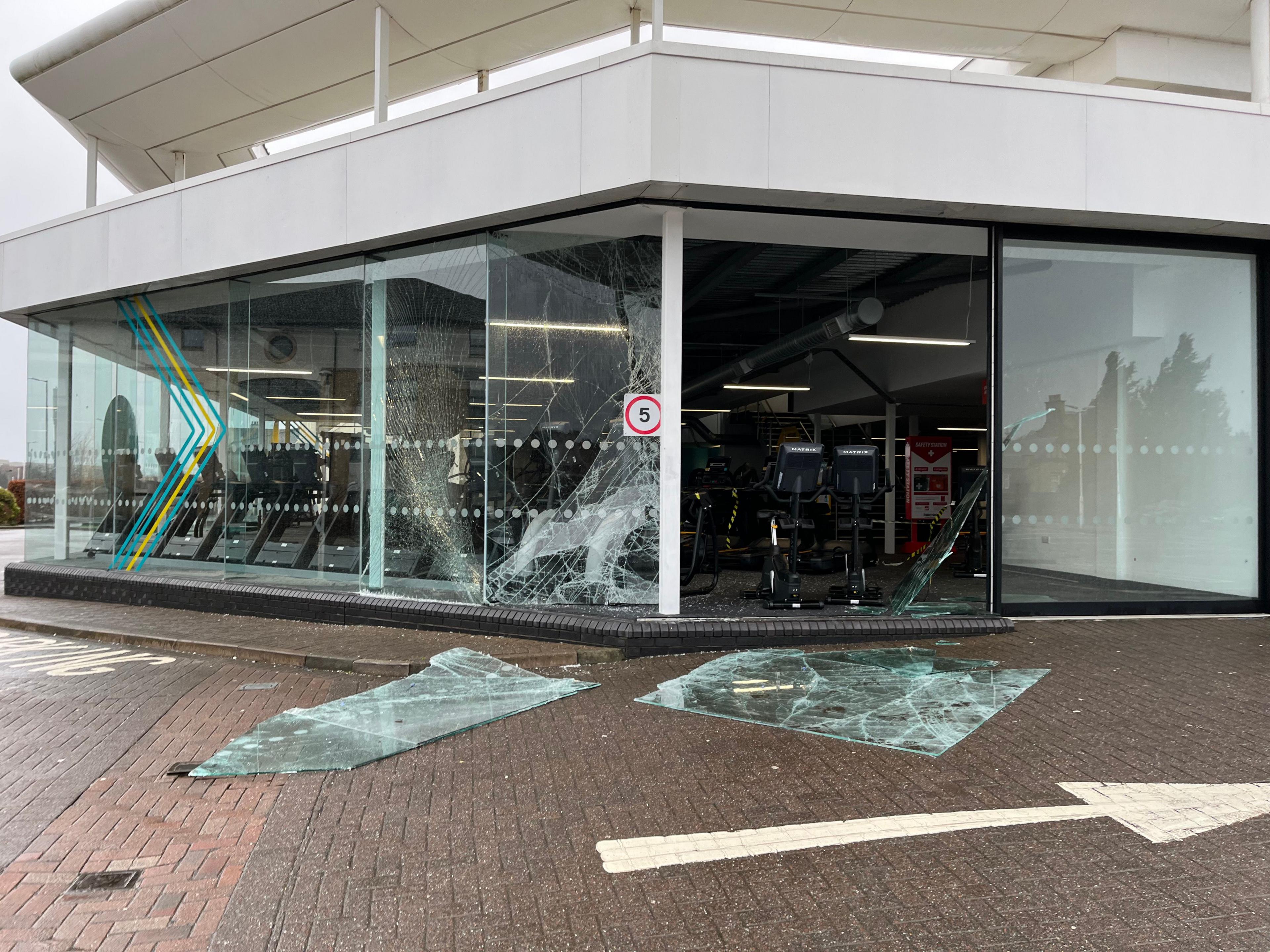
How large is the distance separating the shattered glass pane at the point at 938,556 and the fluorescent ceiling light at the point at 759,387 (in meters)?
9.42

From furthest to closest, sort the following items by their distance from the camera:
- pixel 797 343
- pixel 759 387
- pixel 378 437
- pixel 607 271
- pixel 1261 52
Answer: pixel 759 387 < pixel 797 343 < pixel 378 437 < pixel 1261 52 < pixel 607 271

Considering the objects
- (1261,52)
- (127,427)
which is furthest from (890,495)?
(127,427)

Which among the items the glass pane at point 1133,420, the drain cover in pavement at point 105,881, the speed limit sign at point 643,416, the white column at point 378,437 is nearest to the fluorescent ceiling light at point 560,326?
the speed limit sign at point 643,416

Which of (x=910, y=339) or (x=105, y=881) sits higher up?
(x=910, y=339)

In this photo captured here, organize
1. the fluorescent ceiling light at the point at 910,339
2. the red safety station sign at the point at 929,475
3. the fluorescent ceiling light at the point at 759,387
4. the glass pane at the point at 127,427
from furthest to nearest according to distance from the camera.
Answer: the fluorescent ceiling light at the point at 759,387 < the red safety station sign at the point at 929,475 < the fluorescent ceiling light at the point at 910,339 < the glass pane at the point at 127,427

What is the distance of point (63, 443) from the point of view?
10.6 m

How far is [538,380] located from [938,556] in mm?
3673

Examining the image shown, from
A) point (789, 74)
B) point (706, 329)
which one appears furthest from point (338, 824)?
point (706, 329)

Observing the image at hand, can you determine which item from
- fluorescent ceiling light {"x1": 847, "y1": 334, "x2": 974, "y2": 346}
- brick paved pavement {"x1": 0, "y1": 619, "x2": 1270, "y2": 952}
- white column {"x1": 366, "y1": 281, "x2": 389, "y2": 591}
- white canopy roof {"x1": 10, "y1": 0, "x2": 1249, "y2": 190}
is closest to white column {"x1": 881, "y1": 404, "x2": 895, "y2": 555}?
fluorescent ceiling light {"x1": 847, "y1": 334, "x2": 974, "y2": 346}

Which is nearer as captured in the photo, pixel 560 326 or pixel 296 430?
pixel 560 326

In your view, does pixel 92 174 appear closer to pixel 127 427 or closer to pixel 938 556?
pixel 127 427

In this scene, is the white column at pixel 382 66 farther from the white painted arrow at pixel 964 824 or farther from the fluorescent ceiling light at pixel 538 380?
the white painted arrow at pixel 964 824

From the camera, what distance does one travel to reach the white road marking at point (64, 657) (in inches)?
235

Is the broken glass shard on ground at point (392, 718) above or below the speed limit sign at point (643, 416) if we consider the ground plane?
below
